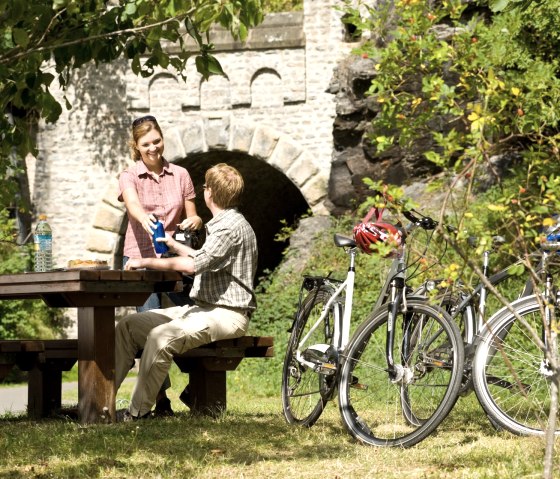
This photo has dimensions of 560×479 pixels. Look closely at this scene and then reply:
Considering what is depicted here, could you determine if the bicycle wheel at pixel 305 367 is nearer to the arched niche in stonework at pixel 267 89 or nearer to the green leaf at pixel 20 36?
the green leaf at pixel 20 36

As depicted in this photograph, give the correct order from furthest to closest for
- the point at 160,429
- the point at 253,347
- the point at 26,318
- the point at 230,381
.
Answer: the point at 26,318
the point at 230,381
the point at 253,347
the point at 160,429

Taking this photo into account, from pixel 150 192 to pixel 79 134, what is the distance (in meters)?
11.3

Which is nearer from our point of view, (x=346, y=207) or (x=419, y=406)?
(x=419, y=406)

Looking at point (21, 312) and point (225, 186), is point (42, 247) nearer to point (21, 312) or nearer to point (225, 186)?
point (225, 186)

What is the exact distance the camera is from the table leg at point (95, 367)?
20.0ft

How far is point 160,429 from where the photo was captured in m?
5.89

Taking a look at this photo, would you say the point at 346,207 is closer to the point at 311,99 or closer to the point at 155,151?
the point at 311,99

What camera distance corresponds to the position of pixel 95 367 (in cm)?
611

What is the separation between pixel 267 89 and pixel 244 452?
1227 cm

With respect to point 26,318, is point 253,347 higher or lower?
higher

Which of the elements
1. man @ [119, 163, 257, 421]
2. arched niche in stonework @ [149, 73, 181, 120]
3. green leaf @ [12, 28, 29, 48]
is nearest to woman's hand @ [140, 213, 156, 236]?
man @ [119, 163, 257, 421]

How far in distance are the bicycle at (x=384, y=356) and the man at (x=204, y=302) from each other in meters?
0.43

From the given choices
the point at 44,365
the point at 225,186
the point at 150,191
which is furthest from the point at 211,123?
the point at 225,186

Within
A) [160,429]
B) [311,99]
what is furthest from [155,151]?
[311,99]
